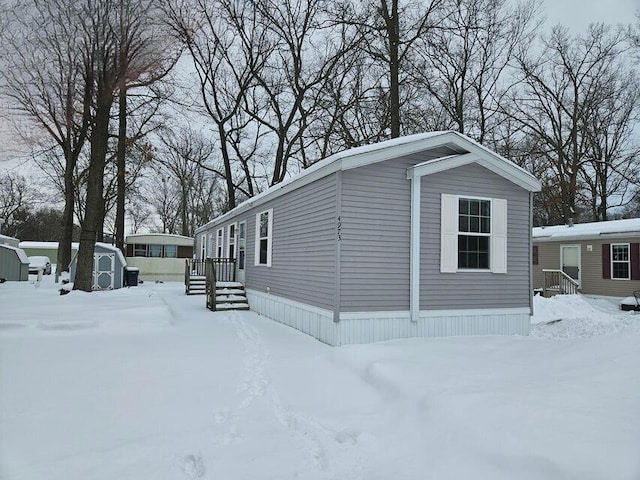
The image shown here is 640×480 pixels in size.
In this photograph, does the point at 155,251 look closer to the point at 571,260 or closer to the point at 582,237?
the point at 571,260

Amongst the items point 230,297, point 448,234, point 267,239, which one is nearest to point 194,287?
point 230,297

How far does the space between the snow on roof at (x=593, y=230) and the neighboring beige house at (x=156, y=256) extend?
56.4ft

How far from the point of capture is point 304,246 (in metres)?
8.43

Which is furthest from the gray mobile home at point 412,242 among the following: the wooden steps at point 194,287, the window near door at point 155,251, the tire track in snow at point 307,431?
the window near door at point 155,251

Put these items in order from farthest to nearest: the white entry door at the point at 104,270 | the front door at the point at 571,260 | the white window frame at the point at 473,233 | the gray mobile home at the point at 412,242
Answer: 1. the front door at the point at 571,260
2. the white entry door at the point at 104,270
3. the white window frame at the point at 473,233
4. the gray mobile home at the point at 412,242

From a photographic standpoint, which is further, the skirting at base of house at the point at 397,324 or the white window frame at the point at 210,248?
the white window frame at the point at 210,248

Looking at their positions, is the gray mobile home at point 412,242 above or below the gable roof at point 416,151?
below

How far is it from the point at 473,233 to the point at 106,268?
43.1 ft

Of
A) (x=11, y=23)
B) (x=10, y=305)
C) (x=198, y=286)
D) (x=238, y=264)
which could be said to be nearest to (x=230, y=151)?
(x=198, y=286)

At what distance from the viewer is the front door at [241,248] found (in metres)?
13.3

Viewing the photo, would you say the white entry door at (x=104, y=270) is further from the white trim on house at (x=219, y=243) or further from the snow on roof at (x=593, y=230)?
the snow on roof at (x=593, y=230)

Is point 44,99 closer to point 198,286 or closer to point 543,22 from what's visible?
point 198,286

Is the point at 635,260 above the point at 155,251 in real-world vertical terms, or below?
below

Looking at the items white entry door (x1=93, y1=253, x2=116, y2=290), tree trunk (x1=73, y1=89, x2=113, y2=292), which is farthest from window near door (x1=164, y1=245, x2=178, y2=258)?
tree trunk (x1=73, y1=89, x2=113, y2=292)
